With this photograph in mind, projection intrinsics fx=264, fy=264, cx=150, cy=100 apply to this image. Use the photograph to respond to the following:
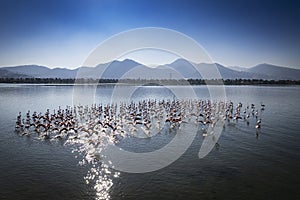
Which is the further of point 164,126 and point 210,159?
point 164,126

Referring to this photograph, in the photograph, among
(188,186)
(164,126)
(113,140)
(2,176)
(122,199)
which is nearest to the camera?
(122,199)

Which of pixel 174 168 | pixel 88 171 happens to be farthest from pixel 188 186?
pixel 88 171

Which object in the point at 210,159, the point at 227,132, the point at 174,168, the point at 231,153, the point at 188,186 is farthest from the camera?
the point at 227,132

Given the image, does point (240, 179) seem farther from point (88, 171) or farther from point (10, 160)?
point (10, 160)

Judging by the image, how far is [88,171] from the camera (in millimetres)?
14094

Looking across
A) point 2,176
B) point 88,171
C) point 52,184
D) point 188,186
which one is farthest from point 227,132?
point 2,176

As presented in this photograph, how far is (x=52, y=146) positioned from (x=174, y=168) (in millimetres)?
8912

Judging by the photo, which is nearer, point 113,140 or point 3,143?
point 3,143

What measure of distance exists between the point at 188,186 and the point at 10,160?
10547 mm

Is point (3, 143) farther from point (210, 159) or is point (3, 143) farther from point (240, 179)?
point (240, 179)

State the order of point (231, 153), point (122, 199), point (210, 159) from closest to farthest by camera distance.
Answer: point (122, 199) → point (210, 159) → point (231, 153)

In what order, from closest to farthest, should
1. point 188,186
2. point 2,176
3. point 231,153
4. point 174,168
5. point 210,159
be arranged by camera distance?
point 188,186
point 2,176
point 174,168
point 210,159
point 231,153

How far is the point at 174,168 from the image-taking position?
580 inches

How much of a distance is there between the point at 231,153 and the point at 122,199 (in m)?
8.94
